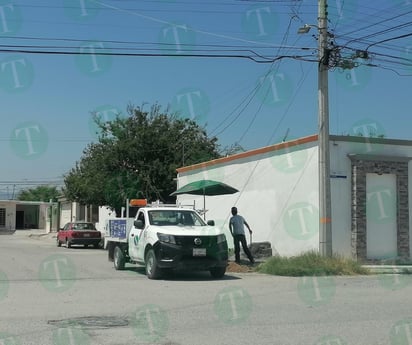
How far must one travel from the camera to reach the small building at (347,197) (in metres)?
20.2

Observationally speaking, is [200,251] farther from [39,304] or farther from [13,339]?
[13,339]

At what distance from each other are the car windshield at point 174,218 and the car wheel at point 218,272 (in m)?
1.37

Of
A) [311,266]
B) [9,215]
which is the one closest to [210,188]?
[311,266]

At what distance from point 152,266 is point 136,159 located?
16.9 metres

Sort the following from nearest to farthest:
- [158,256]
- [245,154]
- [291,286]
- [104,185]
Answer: [291,286], [158,256], [245,154], [104,185]

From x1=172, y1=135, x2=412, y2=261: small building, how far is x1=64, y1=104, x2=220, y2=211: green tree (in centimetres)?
1070

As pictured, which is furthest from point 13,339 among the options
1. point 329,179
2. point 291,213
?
point 291,213

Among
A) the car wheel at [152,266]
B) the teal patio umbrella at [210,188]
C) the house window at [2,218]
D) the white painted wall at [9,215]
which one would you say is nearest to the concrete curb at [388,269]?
the teal patio umbrella at [210,188]

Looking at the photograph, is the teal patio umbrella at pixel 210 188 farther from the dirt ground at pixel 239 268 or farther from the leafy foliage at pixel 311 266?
the leafy foliage at pixel 311 266

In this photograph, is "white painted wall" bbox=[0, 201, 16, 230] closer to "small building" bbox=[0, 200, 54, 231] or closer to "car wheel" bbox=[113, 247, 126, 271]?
"small building" bbox=[0, 200, 54, 231]

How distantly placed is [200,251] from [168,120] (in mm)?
18878

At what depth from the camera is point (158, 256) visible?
15414mm

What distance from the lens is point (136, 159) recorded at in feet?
106

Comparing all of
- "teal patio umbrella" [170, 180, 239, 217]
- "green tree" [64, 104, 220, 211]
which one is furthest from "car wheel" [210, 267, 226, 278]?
"green tree" [64, 104, 220, 211]
